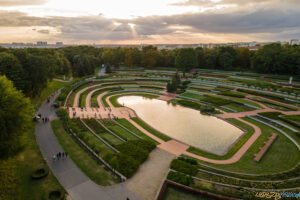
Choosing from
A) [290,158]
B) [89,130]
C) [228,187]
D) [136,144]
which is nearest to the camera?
[228,187]

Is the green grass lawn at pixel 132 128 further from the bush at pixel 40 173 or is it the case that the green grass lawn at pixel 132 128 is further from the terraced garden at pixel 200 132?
the bush at pixel 40 173

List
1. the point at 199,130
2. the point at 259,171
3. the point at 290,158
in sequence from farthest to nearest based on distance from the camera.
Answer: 1. the point at 199,130
2. the point at 290,158
3. the point at 259,171

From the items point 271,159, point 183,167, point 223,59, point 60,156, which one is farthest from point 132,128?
point 223,59

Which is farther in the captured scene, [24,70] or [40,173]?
[24,70]

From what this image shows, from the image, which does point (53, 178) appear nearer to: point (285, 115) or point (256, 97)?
point (285, 115)

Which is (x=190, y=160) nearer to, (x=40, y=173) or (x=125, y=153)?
(x=125, y=153)

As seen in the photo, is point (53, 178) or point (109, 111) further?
point (109, 111)

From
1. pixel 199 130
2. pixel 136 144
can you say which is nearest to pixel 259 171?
pixel 199 130
